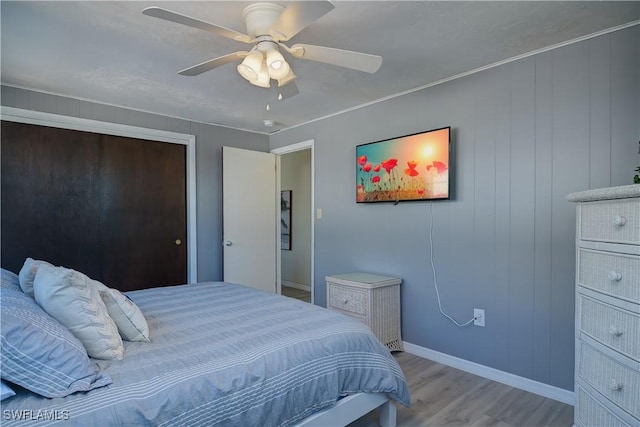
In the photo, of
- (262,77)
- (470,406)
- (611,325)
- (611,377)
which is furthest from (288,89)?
(470,406)

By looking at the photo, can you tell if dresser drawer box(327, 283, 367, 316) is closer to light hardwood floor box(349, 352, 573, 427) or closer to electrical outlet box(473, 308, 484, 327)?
light hardwood floor box(349, 352, 573, 427)

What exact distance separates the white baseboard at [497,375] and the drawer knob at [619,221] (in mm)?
1371

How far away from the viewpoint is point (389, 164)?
3.33m

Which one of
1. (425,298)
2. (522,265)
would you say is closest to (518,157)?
(522,265)

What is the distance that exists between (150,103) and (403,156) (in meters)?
2.44

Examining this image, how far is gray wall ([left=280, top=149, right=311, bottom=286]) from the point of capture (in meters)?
5.80

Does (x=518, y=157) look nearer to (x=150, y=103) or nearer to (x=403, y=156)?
(x=403, y=156)

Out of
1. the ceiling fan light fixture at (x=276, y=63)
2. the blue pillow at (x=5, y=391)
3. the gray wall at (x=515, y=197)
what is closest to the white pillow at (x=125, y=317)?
the blue pillow at (x=5, y=391)

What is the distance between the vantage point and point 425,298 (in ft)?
10.3

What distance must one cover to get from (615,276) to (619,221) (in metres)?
0.23

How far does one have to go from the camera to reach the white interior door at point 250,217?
4.26 m

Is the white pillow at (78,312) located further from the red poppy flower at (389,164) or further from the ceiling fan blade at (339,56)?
the red poppy flower at (389,164)

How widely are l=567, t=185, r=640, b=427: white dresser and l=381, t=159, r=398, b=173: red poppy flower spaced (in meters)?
1.62

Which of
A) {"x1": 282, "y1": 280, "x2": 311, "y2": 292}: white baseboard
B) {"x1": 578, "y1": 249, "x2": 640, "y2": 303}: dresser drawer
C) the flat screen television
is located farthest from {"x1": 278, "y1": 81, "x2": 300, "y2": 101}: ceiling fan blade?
{"x1": 282, "y1": 280, "x2": 311, "y2": 292}: white baseboard
